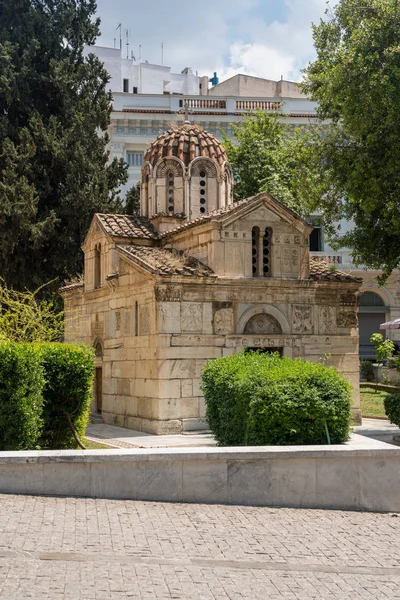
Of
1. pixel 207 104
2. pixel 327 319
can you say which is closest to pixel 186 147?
pixel 327 319

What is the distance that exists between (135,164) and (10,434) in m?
29.4

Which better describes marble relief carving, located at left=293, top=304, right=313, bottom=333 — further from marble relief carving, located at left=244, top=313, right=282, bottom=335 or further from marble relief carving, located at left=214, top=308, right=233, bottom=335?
marble relief carving, located at left=214, top=308, right=233, bottom=335

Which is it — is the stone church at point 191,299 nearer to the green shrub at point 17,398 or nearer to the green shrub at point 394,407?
the green shrub at point 394,407

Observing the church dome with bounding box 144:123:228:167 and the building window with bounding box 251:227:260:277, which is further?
the church dome with bounding box 144:123:228:167

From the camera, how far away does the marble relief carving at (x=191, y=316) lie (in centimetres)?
1805

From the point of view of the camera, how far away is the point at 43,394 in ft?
39.2

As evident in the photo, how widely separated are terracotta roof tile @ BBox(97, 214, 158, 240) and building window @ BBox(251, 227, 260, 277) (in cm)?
339

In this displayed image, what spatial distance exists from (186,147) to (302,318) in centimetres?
687

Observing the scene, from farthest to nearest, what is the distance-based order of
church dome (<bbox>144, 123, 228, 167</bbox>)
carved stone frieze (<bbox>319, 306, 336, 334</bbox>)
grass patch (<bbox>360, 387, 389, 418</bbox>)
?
grass patch (<bbox>360, 387, 389, 418</bbox>) → church dome (<bbox>144, 123, 228, 167</bbox>) → carved stone frieze (<bbox>319, 306, 336, 334</bbox>)

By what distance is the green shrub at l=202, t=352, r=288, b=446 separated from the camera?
11.5 meters

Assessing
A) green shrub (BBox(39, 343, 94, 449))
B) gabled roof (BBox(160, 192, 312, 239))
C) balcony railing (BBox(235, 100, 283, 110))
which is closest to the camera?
green shrub (BBox(39, 343, 94, 449))

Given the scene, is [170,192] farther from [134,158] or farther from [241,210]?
[134,158]

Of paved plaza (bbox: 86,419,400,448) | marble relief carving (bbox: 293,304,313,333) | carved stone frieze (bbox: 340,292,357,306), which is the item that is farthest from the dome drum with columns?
paved plaza (bbox: 86,419,400,448)

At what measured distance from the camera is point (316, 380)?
37.1 ft
